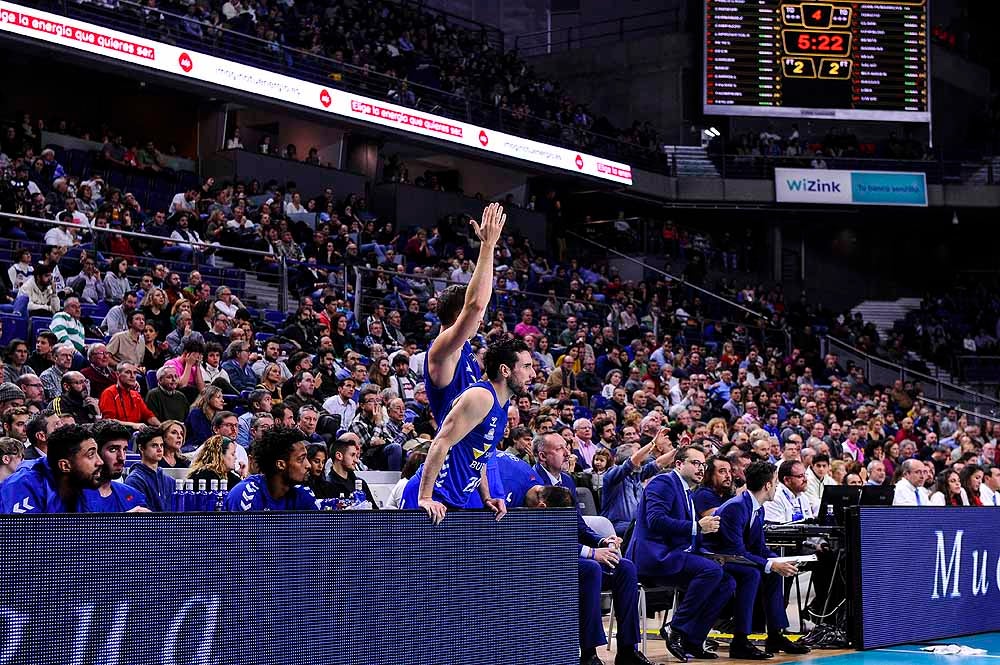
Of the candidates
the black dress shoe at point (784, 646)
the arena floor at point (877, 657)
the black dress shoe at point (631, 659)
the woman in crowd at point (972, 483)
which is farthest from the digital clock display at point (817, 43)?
the black dress shoe at point (631, 659)

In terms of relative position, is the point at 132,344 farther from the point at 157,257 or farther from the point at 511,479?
the point at 511,479

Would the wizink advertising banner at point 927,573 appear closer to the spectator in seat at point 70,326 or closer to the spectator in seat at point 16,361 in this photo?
the spectator in seat at point 16,361

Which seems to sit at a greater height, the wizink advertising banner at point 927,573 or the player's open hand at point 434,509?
the player's open hand at point 434,509

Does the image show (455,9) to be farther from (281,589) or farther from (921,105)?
(281,589)

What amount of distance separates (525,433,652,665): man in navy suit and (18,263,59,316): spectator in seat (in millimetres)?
7067

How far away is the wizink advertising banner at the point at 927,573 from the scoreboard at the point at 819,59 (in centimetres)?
1790

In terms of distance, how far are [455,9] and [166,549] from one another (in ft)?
98.6

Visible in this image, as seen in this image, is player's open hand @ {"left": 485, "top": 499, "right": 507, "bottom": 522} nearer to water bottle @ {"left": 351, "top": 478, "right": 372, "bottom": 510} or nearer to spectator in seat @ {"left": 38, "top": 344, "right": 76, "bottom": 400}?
water bottle @ {"left": 351, "top": 478, "right": 372, "bottom": 510}

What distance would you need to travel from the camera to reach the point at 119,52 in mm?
18953

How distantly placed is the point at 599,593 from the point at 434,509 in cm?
207

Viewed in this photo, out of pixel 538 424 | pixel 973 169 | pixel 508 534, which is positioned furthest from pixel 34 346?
pixel 973 169

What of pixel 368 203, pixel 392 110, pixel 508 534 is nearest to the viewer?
pixel 508 534

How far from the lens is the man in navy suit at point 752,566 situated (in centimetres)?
870

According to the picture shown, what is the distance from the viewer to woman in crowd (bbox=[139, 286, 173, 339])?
13.1 metres
